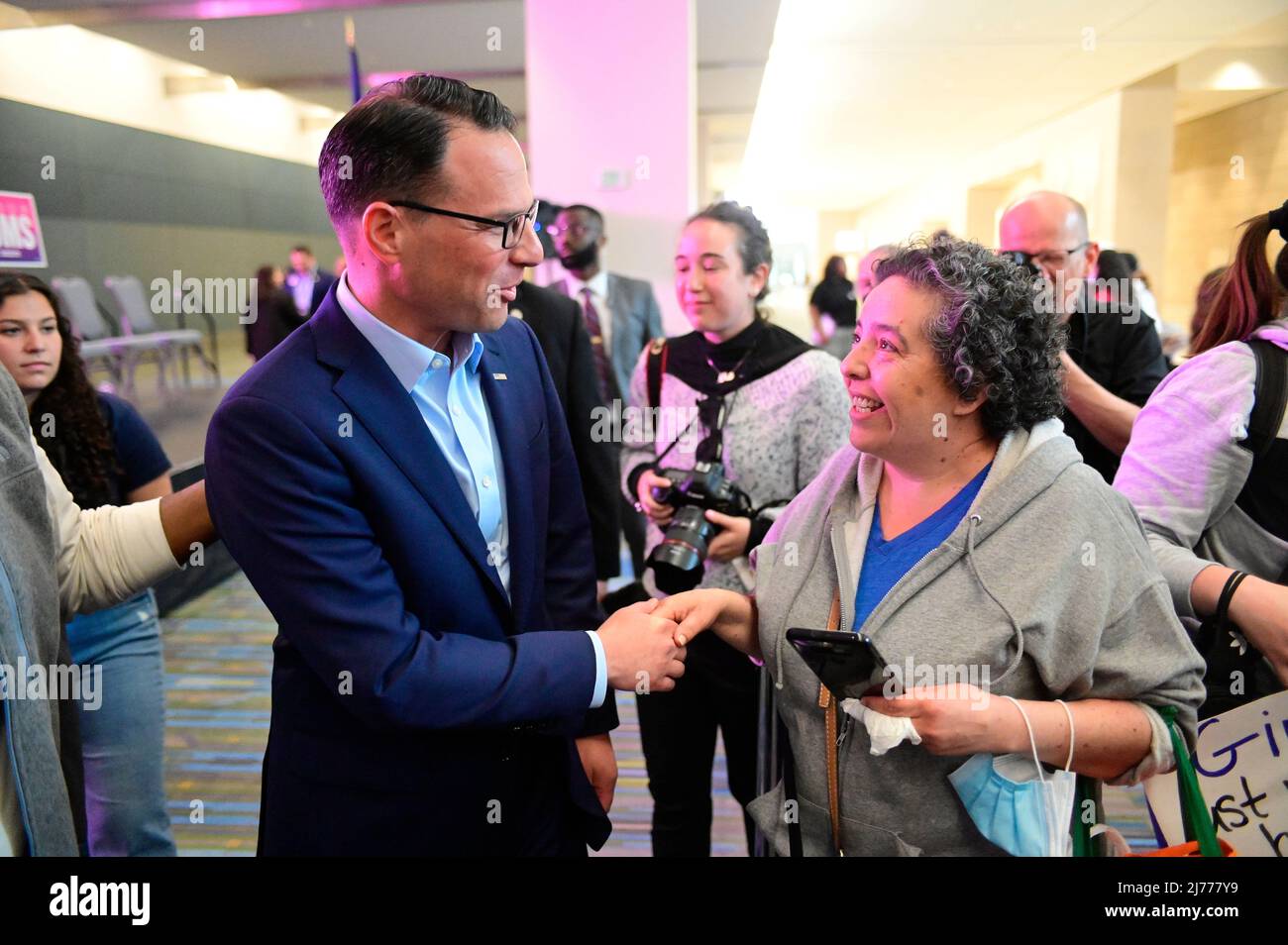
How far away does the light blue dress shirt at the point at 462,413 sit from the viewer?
3.69ft

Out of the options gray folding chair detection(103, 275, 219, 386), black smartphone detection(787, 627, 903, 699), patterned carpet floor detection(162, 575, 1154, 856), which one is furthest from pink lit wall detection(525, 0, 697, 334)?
black smartphone detection(787, 627, 903, 699)

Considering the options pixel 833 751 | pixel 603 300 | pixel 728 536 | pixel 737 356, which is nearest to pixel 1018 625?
pixel 833 751

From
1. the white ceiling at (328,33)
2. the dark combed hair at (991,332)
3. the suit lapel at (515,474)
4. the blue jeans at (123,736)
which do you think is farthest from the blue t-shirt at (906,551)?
the white ceiling at (328,33)

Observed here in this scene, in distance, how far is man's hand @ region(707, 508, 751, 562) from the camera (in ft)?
5.53

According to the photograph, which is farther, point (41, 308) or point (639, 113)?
point (639, 113)

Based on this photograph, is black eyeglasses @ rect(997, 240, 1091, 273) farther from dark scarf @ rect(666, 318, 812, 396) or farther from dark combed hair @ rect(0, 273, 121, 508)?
dark combed hair @ rect(0, 273, 121, 508)

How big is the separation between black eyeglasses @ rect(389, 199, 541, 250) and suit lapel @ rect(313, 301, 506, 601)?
170 mm

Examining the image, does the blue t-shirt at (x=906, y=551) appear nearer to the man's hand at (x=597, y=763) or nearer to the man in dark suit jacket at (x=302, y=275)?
the man's hand at (x=597, y=763)
